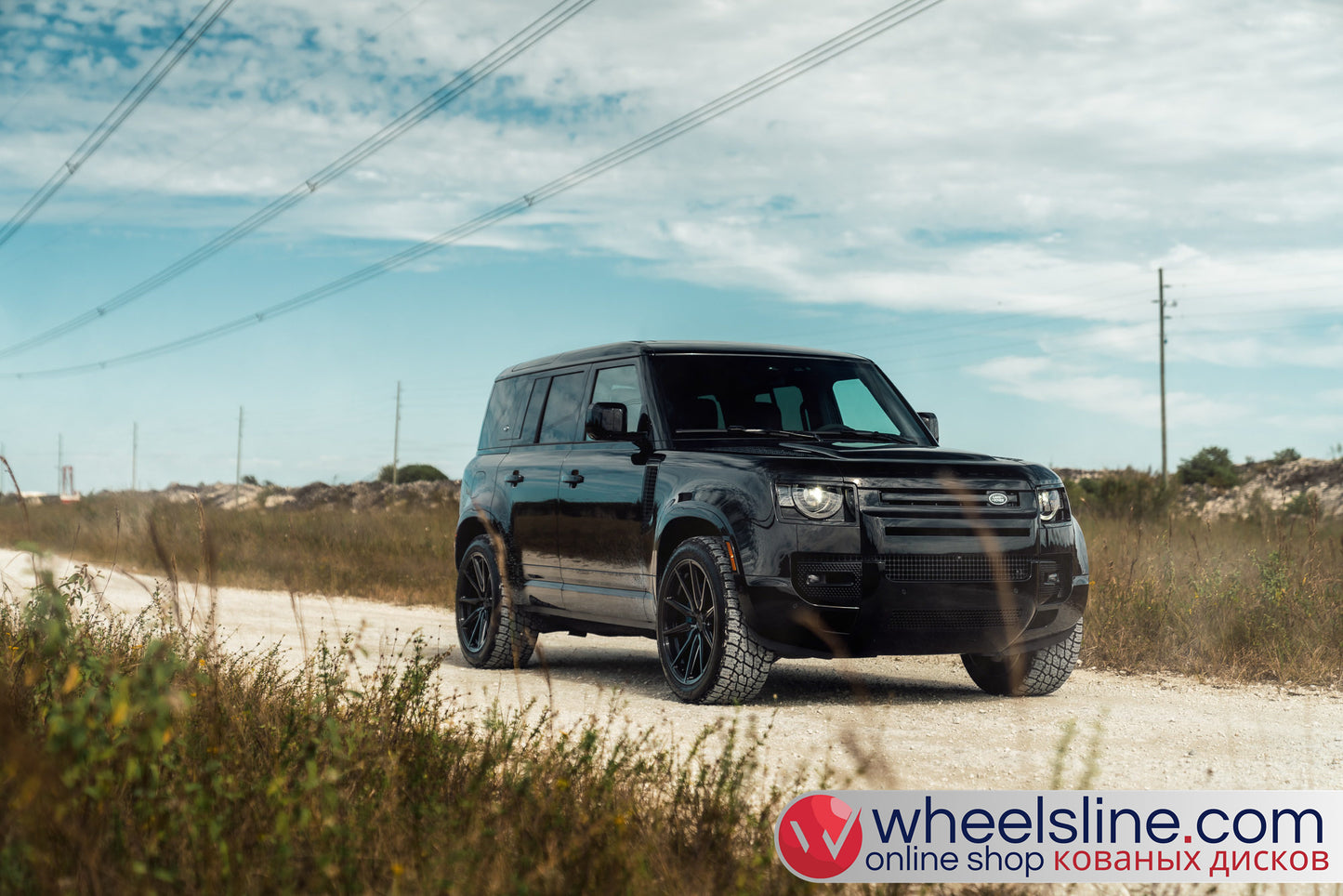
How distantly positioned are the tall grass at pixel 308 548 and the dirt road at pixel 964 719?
600 cm

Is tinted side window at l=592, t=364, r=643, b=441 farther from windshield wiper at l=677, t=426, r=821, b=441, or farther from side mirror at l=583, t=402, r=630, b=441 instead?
windshield wiper at l=677, t=426, r=821, b=441

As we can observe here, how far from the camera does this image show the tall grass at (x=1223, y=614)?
29.4 ft

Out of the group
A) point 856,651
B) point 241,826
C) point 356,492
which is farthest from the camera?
point 356,492

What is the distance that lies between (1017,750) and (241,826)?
3.81 m

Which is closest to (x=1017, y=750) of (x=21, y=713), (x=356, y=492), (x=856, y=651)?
(x=856, y=651)

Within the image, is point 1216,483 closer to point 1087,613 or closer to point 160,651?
point 1087,613

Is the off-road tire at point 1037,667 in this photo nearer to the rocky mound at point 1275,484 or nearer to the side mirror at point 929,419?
the side mirror at point 929,419

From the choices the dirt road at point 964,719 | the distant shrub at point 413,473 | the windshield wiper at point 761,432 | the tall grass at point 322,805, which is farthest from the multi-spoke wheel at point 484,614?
the distant shrub at point 413,473

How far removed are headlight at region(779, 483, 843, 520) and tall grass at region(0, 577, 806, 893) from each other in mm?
2234

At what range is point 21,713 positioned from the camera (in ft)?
15.8

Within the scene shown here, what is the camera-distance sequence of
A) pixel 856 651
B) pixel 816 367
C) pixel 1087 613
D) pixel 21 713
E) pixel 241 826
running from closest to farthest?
pixel 241 826, pixel 21 713, pixel 856 651, pixel 816 367, pixel 1087 613

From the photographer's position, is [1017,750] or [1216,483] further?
[1216,483]

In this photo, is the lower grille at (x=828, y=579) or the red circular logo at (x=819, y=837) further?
the lower grille at (x=828, y=579)

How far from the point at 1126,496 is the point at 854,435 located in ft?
54.0
